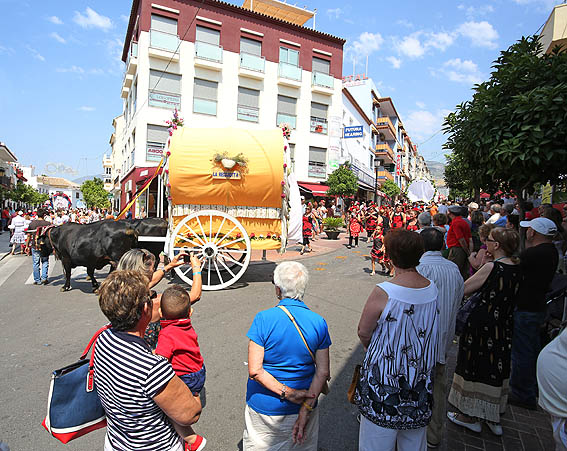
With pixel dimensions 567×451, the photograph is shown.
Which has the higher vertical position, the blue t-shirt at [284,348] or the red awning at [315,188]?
the red awning at [315,188]

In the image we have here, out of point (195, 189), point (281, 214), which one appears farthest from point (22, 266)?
point (281, 214)

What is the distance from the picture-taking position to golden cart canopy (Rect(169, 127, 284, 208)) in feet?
22.4

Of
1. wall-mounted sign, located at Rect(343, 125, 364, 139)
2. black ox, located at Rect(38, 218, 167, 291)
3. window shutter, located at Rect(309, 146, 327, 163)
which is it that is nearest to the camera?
black ox, located at Rect(38, 218, 167, 291)

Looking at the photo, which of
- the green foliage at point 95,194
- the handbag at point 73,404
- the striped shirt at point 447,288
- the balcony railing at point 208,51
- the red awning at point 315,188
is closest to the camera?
the handbag at point 73,404

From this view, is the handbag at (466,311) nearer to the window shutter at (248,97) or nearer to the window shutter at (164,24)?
the window shutter at (248,97)

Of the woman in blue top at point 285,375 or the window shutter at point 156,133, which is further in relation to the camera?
the window shutter at point 156,133

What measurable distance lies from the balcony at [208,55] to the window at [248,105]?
2.01 metres

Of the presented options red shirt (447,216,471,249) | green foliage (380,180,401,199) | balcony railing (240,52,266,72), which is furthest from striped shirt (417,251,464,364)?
green foliage (380,180,401,199)

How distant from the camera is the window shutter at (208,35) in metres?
21.4

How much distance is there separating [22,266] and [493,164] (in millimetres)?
12070

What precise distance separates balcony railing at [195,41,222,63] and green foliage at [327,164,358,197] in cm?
1002

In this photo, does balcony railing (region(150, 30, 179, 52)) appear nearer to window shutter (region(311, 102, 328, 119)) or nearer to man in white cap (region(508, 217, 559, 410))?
window shutter (region(311, 102, 328, 119))

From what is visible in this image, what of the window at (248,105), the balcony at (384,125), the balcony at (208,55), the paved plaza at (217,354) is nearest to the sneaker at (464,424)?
the paved plaza at (217,354)

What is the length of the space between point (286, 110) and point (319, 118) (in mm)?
2747
